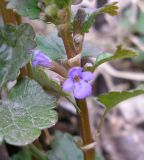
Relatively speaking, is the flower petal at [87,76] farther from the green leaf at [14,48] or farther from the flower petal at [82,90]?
the green leaf at [14,48]

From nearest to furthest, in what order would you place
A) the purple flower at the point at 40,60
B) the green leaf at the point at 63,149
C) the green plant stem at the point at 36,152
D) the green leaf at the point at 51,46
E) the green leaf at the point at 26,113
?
the green leaf at the point at 26,113 < the purple flower at the point at 40,60 < the green leaf at the point at 51,46 < the green plant stem at the point at 36,152 < the green leaf at the point at 63,149

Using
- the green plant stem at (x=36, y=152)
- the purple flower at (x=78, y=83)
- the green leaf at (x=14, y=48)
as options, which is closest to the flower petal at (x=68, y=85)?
the purple flower at (x=78, y=83)

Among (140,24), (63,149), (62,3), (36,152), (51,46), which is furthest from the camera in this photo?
(140,24)

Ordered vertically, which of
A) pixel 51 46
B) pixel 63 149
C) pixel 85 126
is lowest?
pixel 63 149

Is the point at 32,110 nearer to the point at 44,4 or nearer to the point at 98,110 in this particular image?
the point at 44,4

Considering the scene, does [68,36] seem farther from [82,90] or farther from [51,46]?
[51,46]

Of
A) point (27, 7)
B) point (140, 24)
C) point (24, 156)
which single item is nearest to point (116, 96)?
point (27, 7)

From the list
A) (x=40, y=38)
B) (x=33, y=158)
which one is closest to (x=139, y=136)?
(x=33, y=158)
